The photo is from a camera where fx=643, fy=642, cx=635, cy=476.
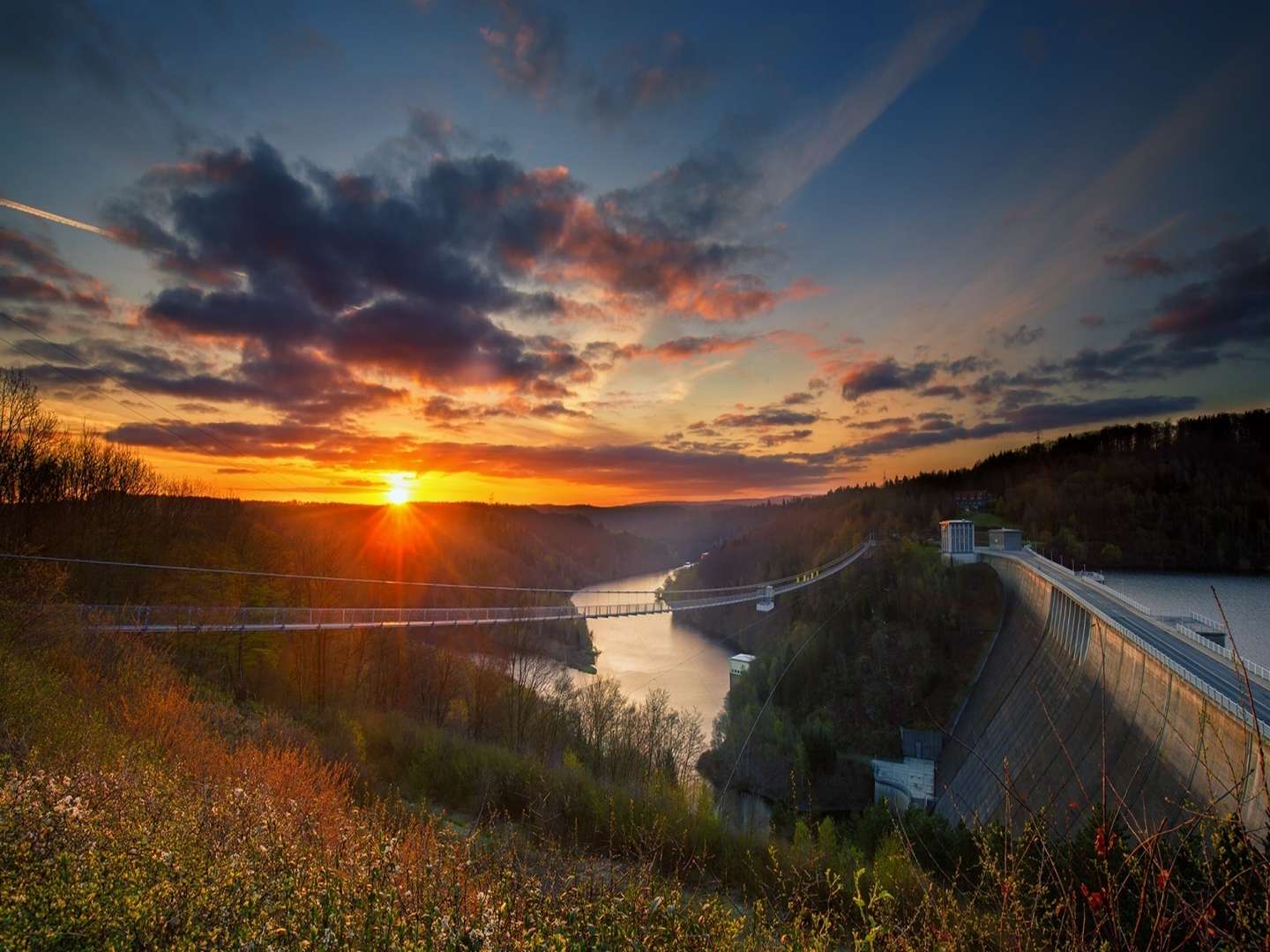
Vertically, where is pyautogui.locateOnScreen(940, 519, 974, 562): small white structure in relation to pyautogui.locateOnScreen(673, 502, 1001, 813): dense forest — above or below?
above

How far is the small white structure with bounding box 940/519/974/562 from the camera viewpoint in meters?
55.2

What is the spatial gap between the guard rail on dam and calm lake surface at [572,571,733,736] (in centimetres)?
1947

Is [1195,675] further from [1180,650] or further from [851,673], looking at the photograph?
[851,673]

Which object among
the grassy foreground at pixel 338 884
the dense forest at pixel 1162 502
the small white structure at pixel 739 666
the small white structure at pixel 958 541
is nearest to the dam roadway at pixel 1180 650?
the grassy foreground at pixel 338 884

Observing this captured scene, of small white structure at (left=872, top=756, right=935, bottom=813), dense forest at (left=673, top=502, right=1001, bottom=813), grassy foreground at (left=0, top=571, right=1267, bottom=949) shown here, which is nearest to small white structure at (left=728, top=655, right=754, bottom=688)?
dense forest at (left=673, top=502, right=1001, bottom=813)

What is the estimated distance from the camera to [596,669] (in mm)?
57344

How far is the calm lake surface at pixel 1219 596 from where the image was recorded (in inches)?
1487

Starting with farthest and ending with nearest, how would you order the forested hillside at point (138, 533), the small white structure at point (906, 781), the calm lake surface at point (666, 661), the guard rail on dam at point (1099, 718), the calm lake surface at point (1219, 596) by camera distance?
the calm lake surface at point (666, 661)
the calm lake surface at point (1219, 596)
the small white structure at point (906, 781)
the forested hillside at point (138, 533)
the guard rail on dam at point (1099, 718)

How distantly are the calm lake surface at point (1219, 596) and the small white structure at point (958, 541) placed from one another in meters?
10.8

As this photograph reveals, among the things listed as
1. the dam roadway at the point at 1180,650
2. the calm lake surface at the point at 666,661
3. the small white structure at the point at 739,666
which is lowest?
the calm lake surface at the point at 666,661

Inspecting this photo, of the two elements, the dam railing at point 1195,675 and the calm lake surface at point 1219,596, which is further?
the calm lake surface at point 1219,596

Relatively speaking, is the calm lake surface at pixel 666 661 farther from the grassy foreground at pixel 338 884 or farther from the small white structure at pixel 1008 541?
the grassy foreground at pixel 338 884

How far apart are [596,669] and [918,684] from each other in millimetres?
27404

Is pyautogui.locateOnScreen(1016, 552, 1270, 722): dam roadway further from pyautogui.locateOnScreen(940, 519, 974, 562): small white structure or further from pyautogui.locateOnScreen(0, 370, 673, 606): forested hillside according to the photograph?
pyautogui.locateOnScreen(0, 370, 673, 606): forested hillside
